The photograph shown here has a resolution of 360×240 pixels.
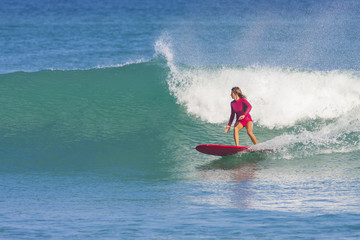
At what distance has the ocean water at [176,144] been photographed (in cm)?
575

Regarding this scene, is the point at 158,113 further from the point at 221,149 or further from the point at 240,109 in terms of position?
the point at 221,149

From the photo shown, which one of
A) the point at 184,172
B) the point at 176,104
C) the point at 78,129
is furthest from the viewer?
the point at 176,104

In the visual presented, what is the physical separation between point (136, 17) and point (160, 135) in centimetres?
2578

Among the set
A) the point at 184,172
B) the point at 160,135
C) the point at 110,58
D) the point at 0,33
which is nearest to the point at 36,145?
the point at 160,135

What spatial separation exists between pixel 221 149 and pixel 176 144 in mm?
1596

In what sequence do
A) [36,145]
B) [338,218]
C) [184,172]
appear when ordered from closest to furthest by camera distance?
[338,218]
[184,172]
[36,145]

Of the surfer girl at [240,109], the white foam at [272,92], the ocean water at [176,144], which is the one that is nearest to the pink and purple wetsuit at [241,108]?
the surfer girl at [240,109]

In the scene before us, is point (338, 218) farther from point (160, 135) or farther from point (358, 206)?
point (160, 135)

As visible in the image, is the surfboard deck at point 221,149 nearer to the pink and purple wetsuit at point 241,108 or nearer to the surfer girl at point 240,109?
the surfer girl at point 240,109

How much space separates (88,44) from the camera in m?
23.3

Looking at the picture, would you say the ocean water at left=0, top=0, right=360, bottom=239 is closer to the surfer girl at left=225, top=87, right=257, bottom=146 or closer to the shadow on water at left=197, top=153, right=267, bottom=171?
the shadow on water at left=197, top=153, right=267, bottom=171

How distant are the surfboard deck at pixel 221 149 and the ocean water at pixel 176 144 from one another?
0.12 m

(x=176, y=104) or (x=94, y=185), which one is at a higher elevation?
(x=176, y=104)

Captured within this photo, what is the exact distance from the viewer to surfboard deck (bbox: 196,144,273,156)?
29.1 ft
